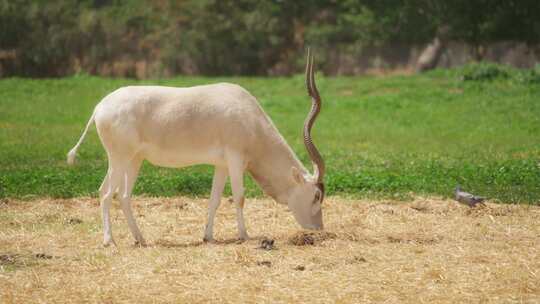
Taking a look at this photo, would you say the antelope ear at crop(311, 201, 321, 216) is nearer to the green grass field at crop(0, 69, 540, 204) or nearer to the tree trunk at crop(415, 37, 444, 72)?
the green grass field at crop(0, 69, 540, 204)

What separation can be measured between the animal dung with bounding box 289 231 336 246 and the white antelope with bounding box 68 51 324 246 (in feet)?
1.29

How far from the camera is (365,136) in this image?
69.2 feet

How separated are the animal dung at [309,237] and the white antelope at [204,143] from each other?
39 centimetres

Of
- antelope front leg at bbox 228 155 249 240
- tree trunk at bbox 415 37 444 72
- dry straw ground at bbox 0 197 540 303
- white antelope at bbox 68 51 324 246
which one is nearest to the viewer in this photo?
dry straw ground at bbox 0 197 540 303

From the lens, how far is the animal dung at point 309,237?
1025 centimetres

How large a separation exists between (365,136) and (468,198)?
8.57 m

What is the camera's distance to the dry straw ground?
7.98 metres

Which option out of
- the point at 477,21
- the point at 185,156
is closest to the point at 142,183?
the point at 185,156

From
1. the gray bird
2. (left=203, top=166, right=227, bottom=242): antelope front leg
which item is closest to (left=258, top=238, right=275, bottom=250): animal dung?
(left=203, top=166, right=227, bottom=242): antelope front leg

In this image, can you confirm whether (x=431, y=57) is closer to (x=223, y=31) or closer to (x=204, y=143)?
(x=223, y=31)

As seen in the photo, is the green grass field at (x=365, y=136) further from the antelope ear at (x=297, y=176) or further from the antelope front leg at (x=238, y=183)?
the antelope front leg at (x=238, y=183)

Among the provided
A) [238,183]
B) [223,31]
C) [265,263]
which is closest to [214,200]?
[238,183]

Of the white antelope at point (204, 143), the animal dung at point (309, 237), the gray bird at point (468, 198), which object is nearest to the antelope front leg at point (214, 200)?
the white antelope at point (204, 143)

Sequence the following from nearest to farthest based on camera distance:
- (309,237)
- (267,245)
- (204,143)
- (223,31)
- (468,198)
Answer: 1. (267,245)
2. (309,237)
3. (204,143)
4. (468,198)
5. (223,31)
